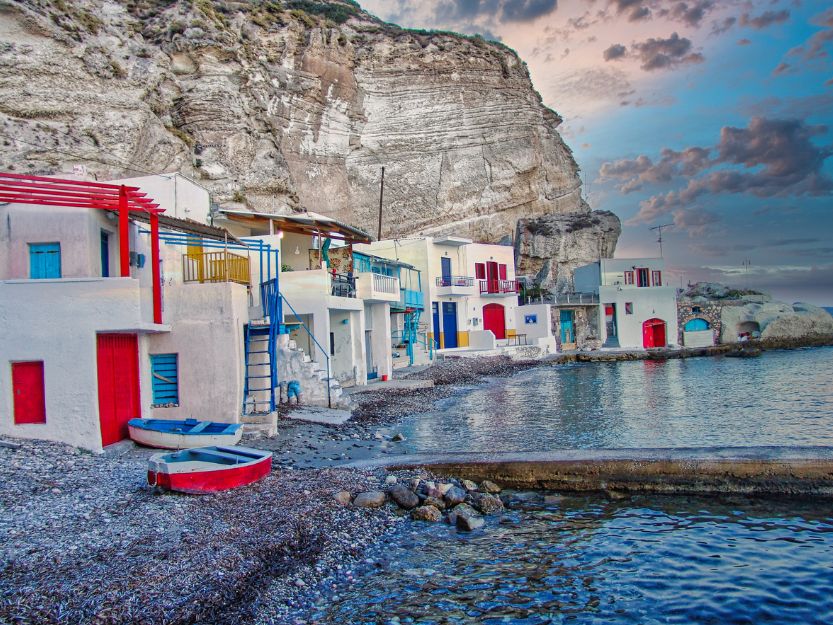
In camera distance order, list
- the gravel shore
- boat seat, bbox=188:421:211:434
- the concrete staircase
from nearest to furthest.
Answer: the gravel shore → boat seat, bbox=188:421:211:434 → the concrete staircase

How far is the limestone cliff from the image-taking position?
1289 inches

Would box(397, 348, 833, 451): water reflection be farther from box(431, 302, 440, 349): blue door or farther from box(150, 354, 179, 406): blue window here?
box(431, 302, 440, 349): blue door

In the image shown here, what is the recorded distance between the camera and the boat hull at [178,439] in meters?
12.3

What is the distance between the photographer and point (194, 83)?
40.2 m

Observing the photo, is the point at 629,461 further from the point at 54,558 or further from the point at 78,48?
the point at 78,48

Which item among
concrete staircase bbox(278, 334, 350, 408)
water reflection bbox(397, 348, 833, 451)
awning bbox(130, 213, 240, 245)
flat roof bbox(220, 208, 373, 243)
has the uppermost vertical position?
flat roof bbox(220, 208, 373, 243)

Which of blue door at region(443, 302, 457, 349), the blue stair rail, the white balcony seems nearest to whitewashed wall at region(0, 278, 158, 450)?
the blue stair rail

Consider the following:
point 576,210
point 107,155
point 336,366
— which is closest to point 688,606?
point 336,366

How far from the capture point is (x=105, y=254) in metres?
14.0

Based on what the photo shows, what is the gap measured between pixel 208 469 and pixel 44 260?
20.9ft

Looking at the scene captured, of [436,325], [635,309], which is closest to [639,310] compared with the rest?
[635,309]

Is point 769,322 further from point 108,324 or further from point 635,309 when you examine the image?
point 108,324

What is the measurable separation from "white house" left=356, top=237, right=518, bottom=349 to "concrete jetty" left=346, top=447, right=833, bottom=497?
28.3 m

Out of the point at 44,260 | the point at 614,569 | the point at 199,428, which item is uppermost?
the point at 44,260
